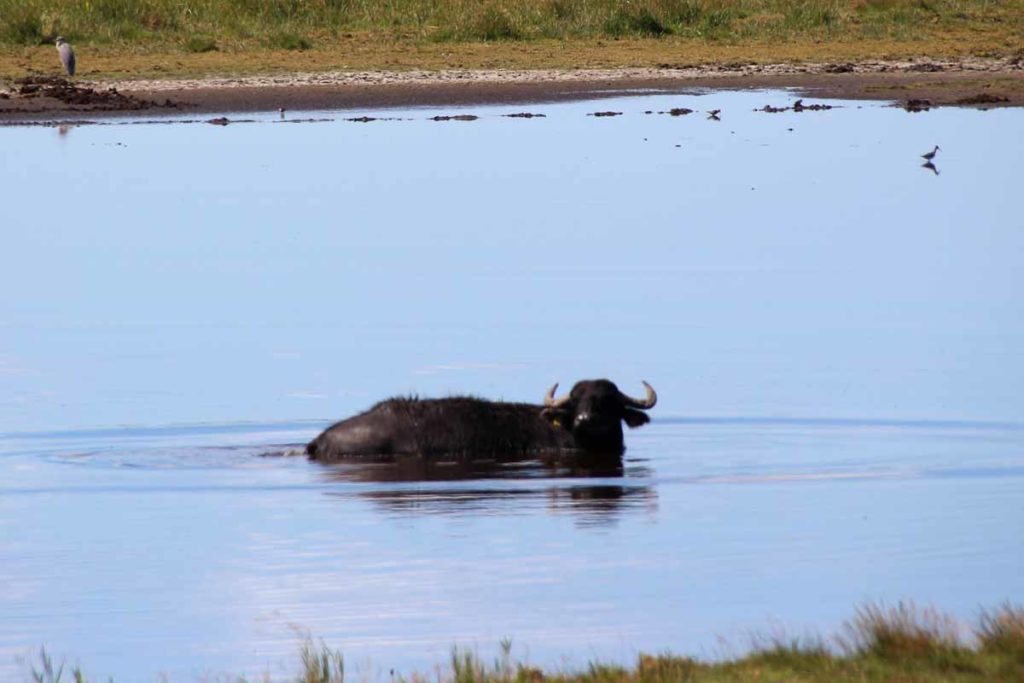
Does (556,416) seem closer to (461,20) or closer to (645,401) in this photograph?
(645,401)

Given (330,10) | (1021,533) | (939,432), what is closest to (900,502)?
(1021,533)

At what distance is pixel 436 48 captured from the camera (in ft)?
140

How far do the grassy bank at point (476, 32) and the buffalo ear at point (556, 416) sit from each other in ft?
90.8

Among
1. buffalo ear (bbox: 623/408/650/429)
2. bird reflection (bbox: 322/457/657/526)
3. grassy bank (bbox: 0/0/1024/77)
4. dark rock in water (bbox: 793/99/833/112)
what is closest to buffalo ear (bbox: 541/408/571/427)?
bird reflection (bbox: 322/457/657/526)

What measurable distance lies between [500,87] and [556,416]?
25907 millimetres

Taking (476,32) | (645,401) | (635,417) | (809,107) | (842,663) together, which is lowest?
(809,107)

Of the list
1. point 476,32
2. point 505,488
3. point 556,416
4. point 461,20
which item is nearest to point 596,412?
point 556,416

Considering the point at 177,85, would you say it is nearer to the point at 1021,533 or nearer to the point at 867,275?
the point at 867,275

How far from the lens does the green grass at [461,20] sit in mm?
43531

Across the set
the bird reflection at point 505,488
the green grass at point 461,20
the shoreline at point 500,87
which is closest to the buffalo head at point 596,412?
the bird reflection at point 505,488

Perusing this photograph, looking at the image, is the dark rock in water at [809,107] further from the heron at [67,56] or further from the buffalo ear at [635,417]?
the buffalo ear at [635,417]

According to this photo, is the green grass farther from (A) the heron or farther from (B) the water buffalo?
(B) the water buffalo

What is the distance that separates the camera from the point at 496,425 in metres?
12.9

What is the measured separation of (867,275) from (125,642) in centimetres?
1152
